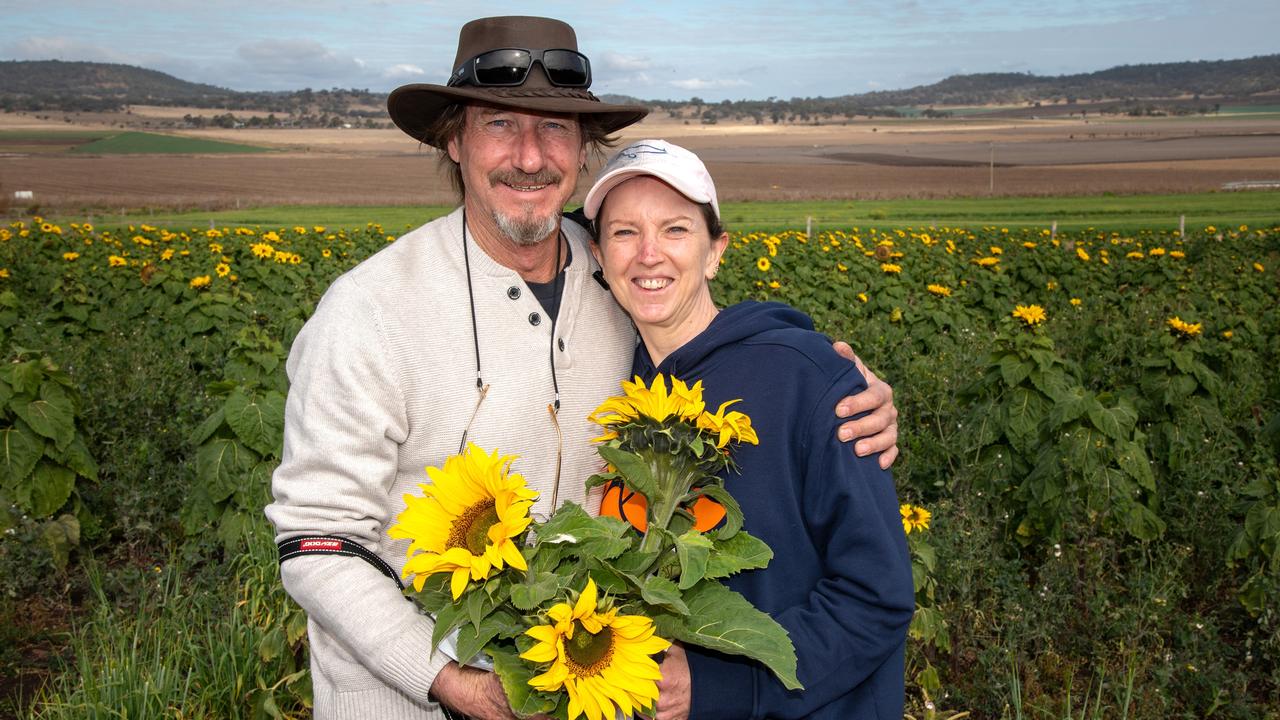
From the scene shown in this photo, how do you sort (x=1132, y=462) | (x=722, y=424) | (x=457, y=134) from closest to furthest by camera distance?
(x=722, y=424)
(x=457, y=134)
(x=1132, y=462)

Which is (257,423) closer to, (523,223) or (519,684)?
(523,223)

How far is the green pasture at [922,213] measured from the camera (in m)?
37.8

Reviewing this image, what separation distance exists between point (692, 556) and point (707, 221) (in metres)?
1.12

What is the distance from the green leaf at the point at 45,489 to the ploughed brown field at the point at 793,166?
133 ft

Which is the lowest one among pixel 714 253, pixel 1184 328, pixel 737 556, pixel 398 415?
pixel 1184 328

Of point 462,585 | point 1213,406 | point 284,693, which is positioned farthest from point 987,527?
point 462,585

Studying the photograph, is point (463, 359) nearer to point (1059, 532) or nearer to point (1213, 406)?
point (1059, 532)

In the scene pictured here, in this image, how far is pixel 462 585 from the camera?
1636mm

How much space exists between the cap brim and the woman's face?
0.09ft

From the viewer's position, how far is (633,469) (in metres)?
1.73

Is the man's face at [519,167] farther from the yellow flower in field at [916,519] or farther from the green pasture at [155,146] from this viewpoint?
the green pasture at [155,146]

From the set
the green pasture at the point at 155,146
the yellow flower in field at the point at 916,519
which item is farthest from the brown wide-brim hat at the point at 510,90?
the green pasture at the point at 155,146

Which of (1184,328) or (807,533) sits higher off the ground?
(807,533)

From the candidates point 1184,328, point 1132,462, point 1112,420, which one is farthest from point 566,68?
point 1184,328
